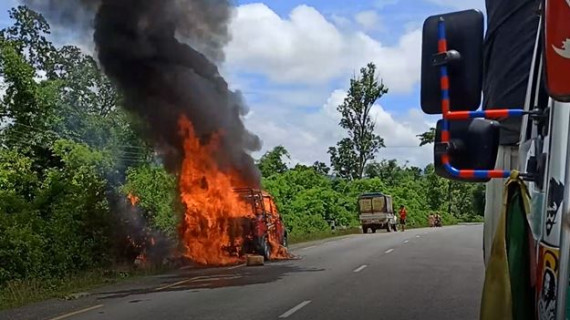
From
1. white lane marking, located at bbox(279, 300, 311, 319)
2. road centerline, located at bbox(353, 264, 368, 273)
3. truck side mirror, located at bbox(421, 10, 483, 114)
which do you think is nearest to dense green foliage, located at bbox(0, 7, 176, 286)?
road centerline, located at bbox(353, 264, 368, 273)

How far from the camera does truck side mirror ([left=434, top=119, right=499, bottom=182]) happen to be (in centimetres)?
275

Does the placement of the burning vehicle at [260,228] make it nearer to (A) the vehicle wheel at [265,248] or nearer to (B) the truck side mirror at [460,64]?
(A) the vehicle wheel at [265,248]

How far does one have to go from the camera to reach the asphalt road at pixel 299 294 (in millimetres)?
9969

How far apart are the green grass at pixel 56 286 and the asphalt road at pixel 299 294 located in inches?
Answer: 30.6

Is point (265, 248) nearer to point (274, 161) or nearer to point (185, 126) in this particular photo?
point (185, 126)

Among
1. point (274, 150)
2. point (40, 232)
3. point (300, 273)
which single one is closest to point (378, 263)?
point (300, 273)

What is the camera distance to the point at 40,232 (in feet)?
56.7

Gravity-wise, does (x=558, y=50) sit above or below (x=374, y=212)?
below

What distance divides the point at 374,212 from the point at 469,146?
4658cm

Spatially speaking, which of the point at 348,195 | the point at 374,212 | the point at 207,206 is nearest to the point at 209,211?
the point at 207,206

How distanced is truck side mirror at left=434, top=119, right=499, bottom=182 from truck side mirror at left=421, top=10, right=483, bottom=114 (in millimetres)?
86

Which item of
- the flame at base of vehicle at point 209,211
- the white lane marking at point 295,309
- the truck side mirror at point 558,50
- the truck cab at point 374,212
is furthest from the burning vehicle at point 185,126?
the truck cab at point 374,212

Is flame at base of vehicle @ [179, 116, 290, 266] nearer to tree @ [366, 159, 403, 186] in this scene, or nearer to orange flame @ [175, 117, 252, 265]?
orange flame @ [175, 117, 252, 265]

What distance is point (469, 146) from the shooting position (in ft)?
9.10
